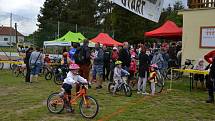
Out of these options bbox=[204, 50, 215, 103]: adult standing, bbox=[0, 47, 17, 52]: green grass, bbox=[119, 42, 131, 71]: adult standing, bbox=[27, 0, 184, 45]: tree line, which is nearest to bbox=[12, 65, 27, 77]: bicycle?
bbox=[119, 42, 131, 71]: adult standing

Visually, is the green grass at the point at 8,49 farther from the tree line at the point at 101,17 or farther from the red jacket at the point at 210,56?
the red jacket at the point at 210,56

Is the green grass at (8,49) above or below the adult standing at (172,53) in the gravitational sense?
above

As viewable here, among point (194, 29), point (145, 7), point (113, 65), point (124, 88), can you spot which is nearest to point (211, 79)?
point (124, 88)

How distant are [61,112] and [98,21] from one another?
6669 cm

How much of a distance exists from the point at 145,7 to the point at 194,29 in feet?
47.5

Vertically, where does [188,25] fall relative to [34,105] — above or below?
above

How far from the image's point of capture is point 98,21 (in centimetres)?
7662

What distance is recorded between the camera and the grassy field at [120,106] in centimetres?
1012

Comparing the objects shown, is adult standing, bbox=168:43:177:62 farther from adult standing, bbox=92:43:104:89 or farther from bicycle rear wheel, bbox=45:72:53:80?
adult standing, bbox=92:43:104:89

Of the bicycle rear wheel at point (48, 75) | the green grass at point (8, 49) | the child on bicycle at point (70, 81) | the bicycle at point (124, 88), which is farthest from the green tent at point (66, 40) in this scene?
the child on bicycle at point (70, 81)

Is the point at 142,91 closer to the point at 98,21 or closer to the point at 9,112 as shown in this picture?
the point at 9,112

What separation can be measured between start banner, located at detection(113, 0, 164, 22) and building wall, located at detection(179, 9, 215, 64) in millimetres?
13291

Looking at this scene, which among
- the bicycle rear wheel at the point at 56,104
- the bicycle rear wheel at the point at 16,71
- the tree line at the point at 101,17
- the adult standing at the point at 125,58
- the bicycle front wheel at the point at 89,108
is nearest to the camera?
the bicycle front wheel at the point at 89,108

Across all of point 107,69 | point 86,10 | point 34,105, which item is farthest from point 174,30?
point 86,10
